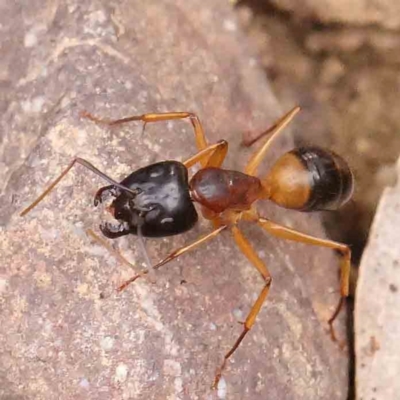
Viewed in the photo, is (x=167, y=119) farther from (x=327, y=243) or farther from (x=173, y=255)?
Answer: (x=327, y=243)

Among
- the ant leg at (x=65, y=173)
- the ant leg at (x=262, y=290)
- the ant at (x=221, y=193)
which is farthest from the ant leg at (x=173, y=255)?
the ant leg at (x=65, y=173)

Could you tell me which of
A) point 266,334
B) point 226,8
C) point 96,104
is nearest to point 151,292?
point 266,334

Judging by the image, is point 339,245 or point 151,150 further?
point 339,245

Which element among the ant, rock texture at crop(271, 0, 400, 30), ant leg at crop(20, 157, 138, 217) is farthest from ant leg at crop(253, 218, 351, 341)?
rock texture at crop(271, 0, 400, 30)

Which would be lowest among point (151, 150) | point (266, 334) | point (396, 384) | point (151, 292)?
point (396, 384)

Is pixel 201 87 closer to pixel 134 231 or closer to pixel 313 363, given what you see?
pixel 134 231

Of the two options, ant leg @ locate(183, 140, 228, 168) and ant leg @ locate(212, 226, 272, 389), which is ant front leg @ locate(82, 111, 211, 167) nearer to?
ant leg @ locate(183, 140, 228, 168)

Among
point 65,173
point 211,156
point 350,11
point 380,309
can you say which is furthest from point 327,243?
point 350,11

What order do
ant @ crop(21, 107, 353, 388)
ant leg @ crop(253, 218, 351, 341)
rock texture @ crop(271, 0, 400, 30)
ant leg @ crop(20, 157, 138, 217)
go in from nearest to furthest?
ant leg @ crop(20, 157, 138, 217), ant @ crop(21, 107, 353, 388), ant leg @ crop(253, 218, 351, 341), rock texture @ crop(271, 0, 400, 30)
